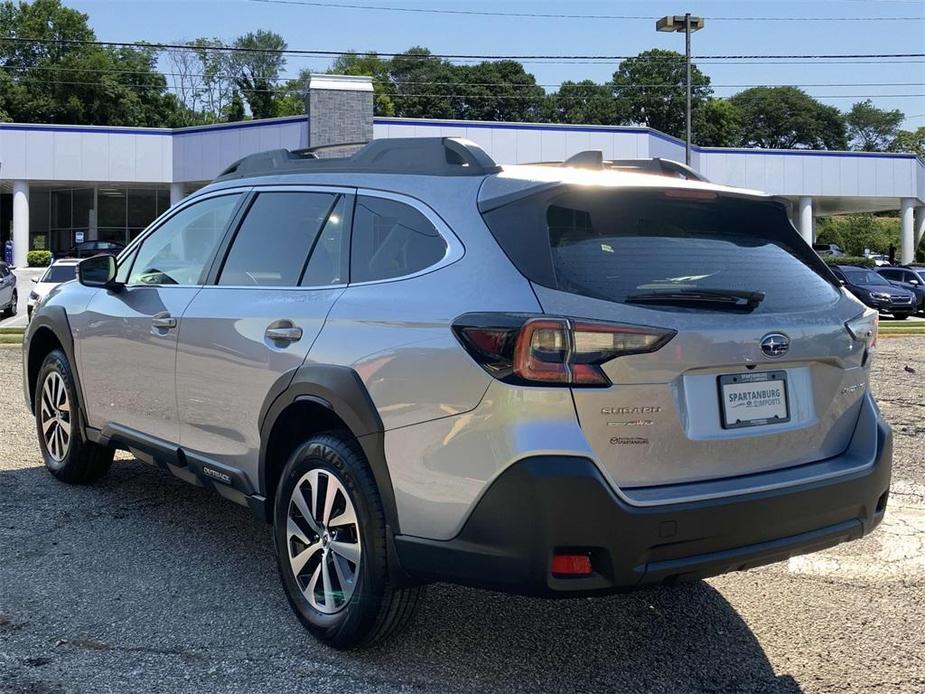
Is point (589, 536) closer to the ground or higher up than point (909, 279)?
closer to the ground

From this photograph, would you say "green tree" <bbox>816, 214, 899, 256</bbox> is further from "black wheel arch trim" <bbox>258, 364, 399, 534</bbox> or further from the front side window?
"black wheel arch trim" <bbox>258, 364, 399, 534</bbox>

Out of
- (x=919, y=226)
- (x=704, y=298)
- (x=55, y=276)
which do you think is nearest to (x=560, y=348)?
(x=704, y=298)

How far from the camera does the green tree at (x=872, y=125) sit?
4877 inches

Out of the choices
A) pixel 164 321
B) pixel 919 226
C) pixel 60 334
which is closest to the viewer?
pixel 164 321

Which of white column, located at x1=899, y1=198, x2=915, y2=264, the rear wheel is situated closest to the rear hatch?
the rear wheel

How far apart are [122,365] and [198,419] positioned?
0.86m

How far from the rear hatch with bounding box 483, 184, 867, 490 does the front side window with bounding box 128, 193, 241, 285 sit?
1.86 meters

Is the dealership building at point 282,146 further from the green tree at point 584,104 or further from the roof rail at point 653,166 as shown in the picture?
the green tree at point 584,104

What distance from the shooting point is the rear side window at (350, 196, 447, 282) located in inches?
124

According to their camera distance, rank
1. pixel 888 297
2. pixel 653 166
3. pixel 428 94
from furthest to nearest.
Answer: pixel 428 94 < pixel 888 297 < pixel 653 166

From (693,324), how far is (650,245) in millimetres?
353

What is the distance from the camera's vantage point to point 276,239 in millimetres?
3900

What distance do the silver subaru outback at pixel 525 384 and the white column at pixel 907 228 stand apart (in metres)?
48.4

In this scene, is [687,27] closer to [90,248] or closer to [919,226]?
[90,248]
